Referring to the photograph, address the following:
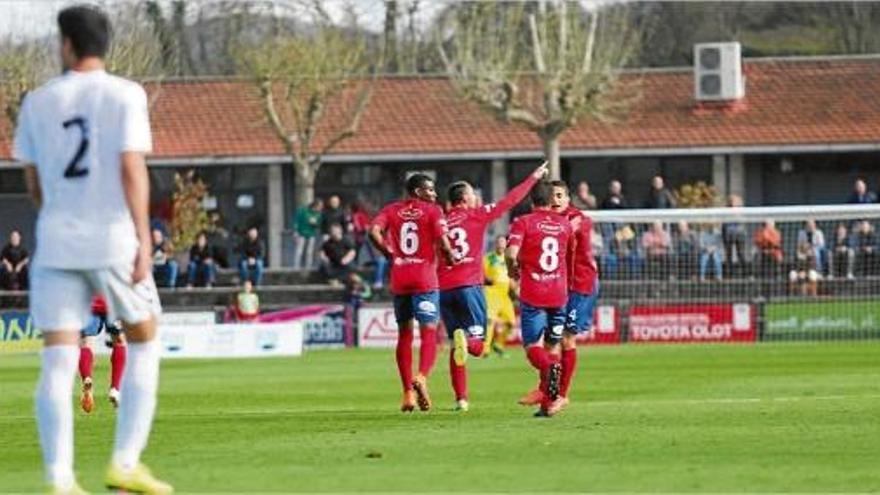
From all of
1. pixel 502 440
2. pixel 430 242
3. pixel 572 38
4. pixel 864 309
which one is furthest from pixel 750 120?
pixel 502 440

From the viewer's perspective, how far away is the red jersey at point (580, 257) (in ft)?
63.2

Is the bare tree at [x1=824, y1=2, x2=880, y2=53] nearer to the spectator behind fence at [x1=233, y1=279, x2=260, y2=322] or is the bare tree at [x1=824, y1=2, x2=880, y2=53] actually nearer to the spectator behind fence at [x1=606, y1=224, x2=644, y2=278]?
the spectator behind fence at [x1=606, y1=224, x2=644, y2=278]

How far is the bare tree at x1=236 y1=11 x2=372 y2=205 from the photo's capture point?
59594 millimetres

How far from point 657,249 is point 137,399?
32641 millimetres

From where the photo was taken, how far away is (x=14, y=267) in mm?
45844

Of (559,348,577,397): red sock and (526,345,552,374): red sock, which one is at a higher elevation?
(526,345,552,374): red sock

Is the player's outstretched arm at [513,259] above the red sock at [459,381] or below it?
above

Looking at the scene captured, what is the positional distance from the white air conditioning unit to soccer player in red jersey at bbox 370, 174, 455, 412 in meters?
42.9

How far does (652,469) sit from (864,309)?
→ 95.6ft

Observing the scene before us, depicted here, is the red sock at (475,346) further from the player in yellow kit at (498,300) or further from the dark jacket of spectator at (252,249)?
the dark jacket of spectator at (252,249)

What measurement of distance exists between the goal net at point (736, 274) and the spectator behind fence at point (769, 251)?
0.06 feet

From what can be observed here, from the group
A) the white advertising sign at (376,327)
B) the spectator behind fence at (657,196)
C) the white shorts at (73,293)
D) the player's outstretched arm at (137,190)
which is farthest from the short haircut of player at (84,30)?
the spectator behind fence at (657,196)

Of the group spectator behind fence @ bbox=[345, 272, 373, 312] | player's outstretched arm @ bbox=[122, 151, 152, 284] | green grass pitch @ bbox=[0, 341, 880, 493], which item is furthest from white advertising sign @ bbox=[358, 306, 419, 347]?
player's outstretched arm @ bbox=[122, 151, 152, 284]

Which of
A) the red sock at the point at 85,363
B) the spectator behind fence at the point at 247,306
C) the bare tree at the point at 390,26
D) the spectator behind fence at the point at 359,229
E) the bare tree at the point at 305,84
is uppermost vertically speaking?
the bare tree at the point at 390,26
